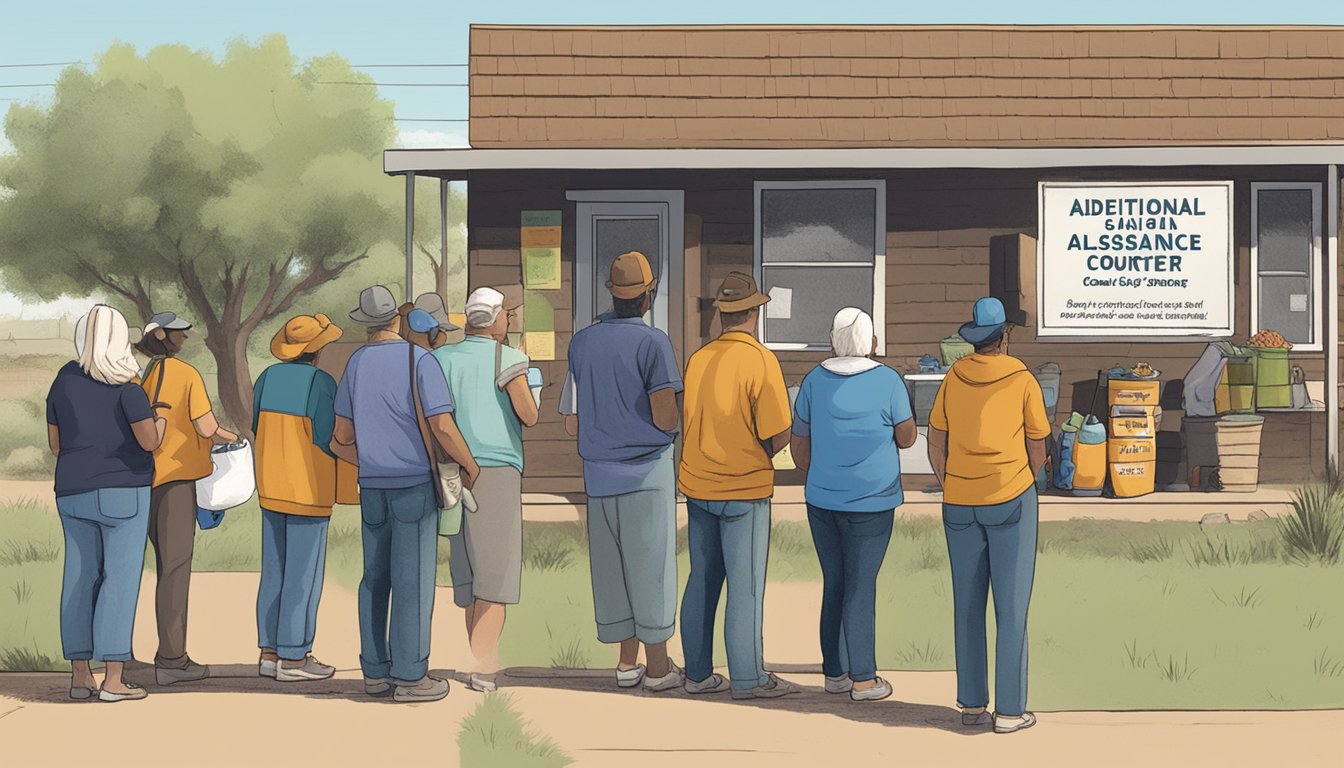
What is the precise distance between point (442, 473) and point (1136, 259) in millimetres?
9156

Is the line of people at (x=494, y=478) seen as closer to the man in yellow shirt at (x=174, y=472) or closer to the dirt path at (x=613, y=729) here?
the man in yellow shirt at (x=174, y=472)

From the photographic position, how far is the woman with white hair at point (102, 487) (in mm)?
7547

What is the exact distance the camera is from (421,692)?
25.1ft

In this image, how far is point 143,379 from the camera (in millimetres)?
8008

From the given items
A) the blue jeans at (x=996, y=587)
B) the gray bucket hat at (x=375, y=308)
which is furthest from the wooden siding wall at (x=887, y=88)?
the blue jeans at (x=996, y=587)

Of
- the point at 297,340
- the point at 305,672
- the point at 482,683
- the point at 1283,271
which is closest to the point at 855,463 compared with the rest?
the point at 482,683

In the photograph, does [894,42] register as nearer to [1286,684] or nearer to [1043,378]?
[1043,378]

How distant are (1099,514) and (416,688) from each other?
760 centimetres

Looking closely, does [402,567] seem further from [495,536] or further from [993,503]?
[993,503]

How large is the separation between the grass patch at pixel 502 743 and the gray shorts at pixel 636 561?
77 centimetres

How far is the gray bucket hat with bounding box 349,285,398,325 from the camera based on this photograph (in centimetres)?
774

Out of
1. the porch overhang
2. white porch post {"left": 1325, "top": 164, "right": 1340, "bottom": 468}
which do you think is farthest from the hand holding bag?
white porch post {"left": 1325, "top": 164, "right": 1340, "bottom": 468}

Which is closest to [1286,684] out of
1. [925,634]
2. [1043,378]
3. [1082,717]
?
[1082,717]

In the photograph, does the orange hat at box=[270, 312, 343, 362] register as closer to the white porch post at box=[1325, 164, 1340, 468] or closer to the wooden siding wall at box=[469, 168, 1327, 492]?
the wooden siding wall at box=[469, 168, 1327, 492]
